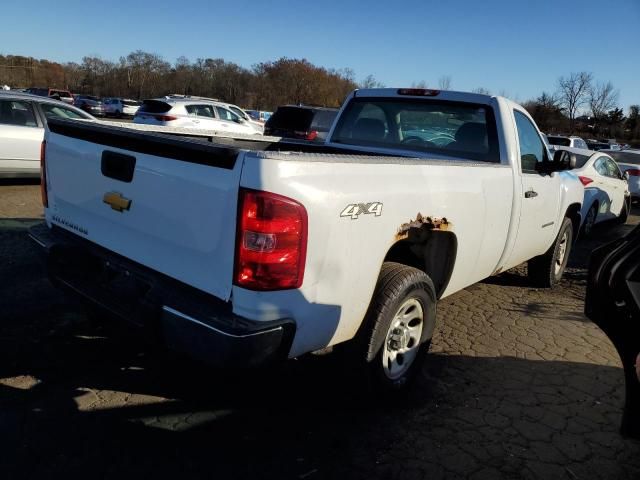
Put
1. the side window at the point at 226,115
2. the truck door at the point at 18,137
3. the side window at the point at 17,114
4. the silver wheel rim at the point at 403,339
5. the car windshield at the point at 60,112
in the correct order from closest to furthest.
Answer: the silver wheel rim at the point at 403,339 → the truck door at the point at 18,137 → the side window at the point at 17,114 → the car windshield at the point at 60,112 → the side window at the point at 226,115

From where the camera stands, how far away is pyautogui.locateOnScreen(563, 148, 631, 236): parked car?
8953 millimetres

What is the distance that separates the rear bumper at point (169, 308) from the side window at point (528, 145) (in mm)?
2998

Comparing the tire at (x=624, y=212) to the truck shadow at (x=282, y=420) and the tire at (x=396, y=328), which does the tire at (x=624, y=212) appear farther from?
the tire at (x=396, y=328)

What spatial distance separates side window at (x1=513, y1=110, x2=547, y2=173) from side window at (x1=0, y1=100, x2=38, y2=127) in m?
8.29

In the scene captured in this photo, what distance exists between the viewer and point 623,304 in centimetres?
217

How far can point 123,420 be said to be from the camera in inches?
114

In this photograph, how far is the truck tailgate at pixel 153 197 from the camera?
2316 mm

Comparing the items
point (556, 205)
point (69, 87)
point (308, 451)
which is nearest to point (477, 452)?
point (308, 451)

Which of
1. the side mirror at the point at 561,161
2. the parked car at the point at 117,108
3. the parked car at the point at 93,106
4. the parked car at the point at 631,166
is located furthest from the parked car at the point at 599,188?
the parked car at the point at 93,106

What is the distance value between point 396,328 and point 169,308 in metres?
1.41

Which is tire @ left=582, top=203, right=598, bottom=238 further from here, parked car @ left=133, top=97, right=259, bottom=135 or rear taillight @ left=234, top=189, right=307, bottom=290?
parked car @ left=133, top=97, right=259, bottom=135

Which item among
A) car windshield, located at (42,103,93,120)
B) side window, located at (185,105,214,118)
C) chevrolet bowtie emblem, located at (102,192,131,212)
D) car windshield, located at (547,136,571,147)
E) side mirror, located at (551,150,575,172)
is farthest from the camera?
car windshield, located at (547,136,571,147)

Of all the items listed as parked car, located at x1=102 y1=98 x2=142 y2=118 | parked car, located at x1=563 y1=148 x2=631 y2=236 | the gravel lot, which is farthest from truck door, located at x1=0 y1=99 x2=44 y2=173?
parked car, located at x1=102 y1=98 x2=142 y2=118

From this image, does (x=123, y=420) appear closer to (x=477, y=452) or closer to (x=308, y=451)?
(x=308, y=451)
